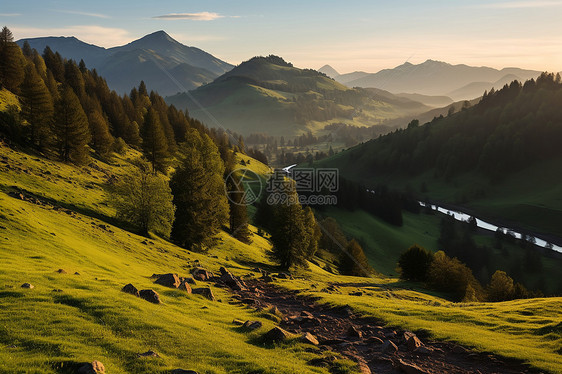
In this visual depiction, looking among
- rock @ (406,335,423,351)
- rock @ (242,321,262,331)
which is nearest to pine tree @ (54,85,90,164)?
rock @ (242,321,262,331)

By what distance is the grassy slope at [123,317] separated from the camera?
16.3 m

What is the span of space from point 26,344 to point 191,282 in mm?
18652

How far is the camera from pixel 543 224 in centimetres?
18650

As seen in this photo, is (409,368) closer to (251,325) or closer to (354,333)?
(354,333)

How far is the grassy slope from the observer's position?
16344 millimetres

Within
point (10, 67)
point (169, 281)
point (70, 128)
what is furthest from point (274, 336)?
point (10, 67)

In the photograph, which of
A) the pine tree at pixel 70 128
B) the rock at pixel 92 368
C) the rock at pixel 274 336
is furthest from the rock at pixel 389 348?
the pine tree at pixel 70 128

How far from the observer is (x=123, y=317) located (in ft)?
65.1

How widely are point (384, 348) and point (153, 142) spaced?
3235 inches

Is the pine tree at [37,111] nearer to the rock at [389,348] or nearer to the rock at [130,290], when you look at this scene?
the rock at [130,290]

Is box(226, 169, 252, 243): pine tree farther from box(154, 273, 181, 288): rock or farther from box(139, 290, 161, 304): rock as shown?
box(139, 290, 161, 304): rock

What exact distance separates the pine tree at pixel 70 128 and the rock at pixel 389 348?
225 ft

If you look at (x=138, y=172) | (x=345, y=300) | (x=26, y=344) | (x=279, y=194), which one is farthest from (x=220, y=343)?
(x=279, y=194)

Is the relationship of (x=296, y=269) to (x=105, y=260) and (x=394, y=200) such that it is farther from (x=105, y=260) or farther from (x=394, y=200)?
(x=394, y=200)
